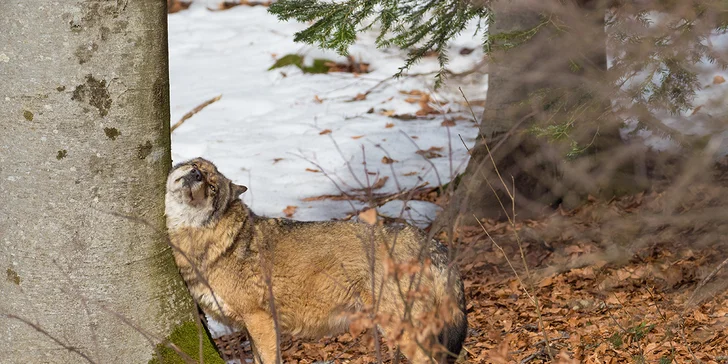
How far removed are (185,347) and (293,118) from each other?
803 cm

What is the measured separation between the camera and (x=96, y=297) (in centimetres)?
406

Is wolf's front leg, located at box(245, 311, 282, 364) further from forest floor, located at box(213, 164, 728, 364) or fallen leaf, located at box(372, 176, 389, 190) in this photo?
fallen leaf, located at box(372, 176, 389, 190)

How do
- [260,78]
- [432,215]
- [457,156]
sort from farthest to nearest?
[260,78] < [457,156] < [432,215]

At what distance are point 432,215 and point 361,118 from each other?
12.1 ft

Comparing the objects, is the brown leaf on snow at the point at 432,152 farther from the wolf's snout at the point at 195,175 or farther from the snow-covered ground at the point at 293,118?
the wolf's snout at the point at 195,175

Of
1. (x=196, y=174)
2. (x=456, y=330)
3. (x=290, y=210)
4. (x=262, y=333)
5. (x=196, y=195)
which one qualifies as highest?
(x=196, y=174)

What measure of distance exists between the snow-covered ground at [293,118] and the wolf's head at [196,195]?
7.36ft

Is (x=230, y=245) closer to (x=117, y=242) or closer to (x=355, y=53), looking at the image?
(x=117, y=242)

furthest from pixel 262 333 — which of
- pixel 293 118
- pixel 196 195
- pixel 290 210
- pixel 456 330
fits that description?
pixel 293 118

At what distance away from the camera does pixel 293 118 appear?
12242 millimetres

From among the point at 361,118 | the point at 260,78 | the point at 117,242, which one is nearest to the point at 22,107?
the point at 117,242

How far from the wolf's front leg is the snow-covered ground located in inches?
103

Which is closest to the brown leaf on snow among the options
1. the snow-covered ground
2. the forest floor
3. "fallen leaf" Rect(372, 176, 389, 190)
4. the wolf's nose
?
the snow-covered ground

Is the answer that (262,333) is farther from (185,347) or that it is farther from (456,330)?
(456,330)
